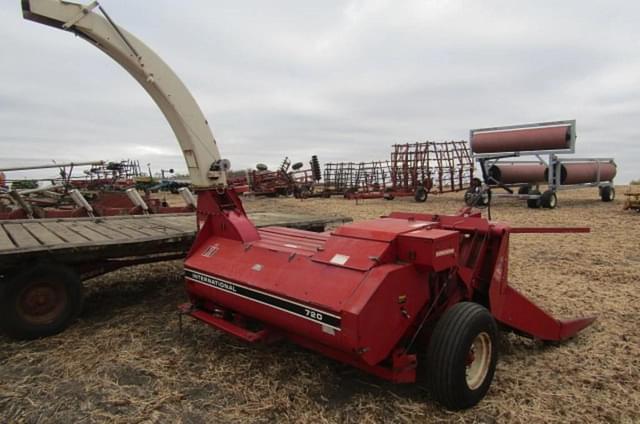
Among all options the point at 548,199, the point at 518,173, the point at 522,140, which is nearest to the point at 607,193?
the point at 518,173

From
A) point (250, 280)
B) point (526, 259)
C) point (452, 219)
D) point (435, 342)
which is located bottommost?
point (526, 259)

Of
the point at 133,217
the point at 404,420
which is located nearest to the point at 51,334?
the point at 133,217

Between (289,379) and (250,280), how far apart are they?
690mm

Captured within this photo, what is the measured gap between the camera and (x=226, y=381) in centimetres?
276

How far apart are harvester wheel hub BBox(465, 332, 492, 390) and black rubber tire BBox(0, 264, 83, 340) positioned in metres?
3.08

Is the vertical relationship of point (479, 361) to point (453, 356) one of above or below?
below

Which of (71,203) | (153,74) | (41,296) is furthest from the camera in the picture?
(71,203)

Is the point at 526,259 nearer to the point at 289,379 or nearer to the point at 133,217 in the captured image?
the point at 289,379

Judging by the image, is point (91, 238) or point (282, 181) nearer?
point (91, 238)

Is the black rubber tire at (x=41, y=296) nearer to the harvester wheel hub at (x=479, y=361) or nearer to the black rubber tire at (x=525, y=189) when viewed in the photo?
the harvester wheel hub at (x=479, y=361)

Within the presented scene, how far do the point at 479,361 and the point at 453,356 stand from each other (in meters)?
0.40

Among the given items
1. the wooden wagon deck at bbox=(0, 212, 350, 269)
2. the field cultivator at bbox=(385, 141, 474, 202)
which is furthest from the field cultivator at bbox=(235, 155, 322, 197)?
the wooden wagon deck at bbox=(0, 212, 350, 269)

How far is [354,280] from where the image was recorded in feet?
7.72

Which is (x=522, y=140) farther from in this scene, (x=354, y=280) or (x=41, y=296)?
(x=41, y=296)
